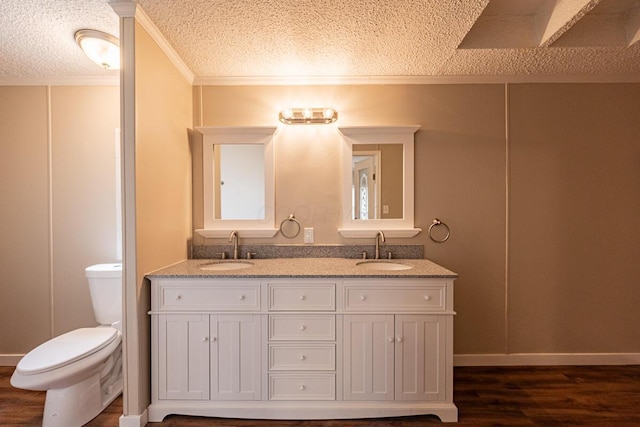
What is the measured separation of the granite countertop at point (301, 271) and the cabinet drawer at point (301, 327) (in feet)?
0.80

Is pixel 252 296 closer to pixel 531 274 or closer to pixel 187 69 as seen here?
pixel 187 69

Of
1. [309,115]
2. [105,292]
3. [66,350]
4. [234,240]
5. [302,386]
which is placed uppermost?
[309,115]

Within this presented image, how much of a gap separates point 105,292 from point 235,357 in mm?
1092

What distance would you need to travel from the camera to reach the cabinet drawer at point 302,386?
179 centimetres

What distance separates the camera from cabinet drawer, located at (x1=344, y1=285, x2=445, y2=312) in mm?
1778

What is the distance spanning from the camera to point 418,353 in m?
1.78

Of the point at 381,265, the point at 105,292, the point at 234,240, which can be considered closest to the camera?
the point at 105,292

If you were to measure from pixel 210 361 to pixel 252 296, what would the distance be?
44 centimetres

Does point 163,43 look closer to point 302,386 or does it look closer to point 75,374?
point 75,374

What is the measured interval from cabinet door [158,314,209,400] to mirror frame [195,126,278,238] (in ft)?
2.50

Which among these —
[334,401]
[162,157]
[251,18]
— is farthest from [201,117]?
[334,401]

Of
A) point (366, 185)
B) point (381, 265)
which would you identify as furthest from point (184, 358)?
point (366, 185)

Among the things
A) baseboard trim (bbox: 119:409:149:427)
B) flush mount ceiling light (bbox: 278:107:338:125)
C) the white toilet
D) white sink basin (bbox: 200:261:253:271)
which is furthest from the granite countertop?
flush mount ceiling light (bbox: 278:107:338:125)

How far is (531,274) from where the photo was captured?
240 cm
